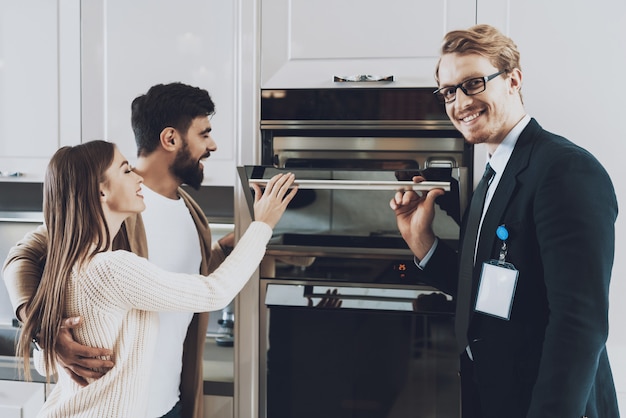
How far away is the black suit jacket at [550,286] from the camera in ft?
2.87

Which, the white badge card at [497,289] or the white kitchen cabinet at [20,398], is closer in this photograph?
the white badge card at [497,289]

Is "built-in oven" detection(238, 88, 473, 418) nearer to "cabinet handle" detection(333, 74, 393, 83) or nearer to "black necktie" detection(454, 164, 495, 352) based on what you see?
"cabinet handle" detection(333, 74, 393, 83)

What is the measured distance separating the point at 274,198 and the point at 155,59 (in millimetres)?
545

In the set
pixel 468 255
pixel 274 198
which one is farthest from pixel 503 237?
pixel 274 198

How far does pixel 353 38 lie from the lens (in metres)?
1.40

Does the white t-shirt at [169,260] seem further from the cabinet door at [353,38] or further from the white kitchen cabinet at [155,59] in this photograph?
the cabinet door at [353,38]

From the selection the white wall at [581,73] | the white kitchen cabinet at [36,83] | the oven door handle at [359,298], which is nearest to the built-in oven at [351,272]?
the oven door handle at [359,298]

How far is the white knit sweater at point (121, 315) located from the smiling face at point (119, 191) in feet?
0.35

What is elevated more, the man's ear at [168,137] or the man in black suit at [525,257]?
the man's ear at [168,137]

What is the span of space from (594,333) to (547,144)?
34 cm

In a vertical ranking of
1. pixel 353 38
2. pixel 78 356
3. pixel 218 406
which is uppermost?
pixel 353 38

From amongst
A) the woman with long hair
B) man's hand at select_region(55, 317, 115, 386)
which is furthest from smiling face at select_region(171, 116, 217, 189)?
man's hand at select_region(55, 317, 115, 386)

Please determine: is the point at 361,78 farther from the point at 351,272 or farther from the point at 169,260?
the point at 169,260

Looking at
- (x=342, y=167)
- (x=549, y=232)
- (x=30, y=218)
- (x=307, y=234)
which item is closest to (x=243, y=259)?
(x=307, y=234)
